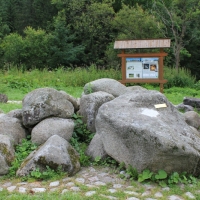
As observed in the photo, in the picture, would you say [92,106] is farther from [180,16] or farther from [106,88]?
[180,16]

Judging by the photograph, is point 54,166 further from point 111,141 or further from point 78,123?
point 78,123

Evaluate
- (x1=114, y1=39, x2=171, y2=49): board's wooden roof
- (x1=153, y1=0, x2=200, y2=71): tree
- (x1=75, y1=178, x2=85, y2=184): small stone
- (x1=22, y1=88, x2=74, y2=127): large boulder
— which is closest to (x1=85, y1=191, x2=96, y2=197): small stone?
(x1=75, y1=178, x2=85, y2=184): small stone

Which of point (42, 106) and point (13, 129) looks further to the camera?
point (13, 129)

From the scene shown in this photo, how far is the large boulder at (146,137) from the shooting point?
426 cm

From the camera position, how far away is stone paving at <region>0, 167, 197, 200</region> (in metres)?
3.96

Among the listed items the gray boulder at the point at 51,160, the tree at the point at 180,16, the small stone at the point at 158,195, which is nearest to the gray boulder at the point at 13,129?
the gray boulder at the point at 51,160

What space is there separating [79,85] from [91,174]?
387 inches

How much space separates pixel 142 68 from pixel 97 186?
331 inches

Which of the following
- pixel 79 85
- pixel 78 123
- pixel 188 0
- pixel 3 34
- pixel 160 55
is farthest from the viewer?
pixel 3 34

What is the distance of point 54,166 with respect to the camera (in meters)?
4.50

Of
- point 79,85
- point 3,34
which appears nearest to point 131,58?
point 79,85

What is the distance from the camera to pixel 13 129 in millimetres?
5492

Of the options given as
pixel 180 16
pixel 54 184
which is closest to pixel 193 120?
pixel 54 184

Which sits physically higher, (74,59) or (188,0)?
(188,0)
